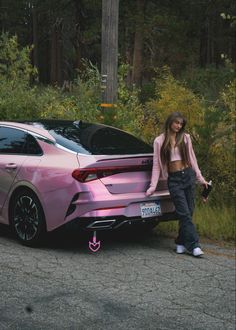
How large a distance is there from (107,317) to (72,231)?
1873mm

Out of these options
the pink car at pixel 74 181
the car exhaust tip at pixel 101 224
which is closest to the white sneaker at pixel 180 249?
the pink car at pixel 74 181

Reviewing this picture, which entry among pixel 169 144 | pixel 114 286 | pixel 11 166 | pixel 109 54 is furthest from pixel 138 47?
pixel 114 286

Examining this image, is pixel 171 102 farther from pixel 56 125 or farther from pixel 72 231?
pixel 72 231

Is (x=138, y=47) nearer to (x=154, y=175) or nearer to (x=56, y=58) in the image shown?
(x=56, y=58)

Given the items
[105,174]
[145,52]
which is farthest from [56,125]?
[145,52]

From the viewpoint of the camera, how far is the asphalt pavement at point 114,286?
4848 mm

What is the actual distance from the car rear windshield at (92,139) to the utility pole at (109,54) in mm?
2527

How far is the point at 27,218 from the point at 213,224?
8.07ft

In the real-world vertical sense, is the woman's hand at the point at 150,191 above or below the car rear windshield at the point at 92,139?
below

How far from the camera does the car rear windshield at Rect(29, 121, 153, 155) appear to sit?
22.9 feet

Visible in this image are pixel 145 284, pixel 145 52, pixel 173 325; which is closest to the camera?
pixel 173 325

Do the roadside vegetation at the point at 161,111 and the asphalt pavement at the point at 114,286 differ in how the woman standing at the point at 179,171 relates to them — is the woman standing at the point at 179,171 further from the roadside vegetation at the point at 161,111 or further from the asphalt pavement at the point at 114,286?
the roadside vegetation at the point at 161,111

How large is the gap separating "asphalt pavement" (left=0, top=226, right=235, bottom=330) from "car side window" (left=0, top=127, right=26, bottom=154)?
1.13 meters

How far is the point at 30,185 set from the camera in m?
7.01
